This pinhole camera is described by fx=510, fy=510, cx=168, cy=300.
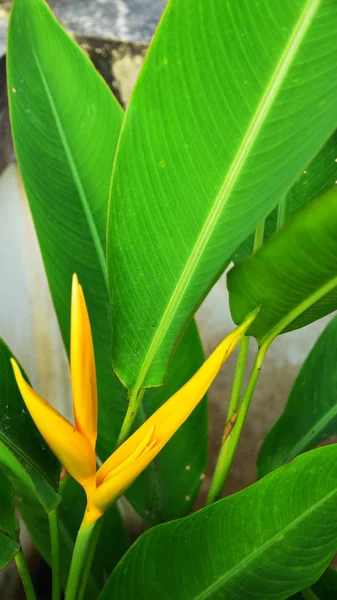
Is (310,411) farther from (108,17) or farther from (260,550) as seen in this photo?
(108,17)

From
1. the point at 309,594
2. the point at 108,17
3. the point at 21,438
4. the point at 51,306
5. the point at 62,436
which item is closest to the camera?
the point at 62,436

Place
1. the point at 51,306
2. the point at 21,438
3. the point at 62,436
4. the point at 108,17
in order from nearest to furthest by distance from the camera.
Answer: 1. the point at 62,436
2. the point at 21,438
3. the point at 108,17
4. the point at 51,306

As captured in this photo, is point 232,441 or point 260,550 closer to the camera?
point 260,550

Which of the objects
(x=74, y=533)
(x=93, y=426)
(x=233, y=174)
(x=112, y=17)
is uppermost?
(x=112, y=17)

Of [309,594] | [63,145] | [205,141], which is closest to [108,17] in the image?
[63,145]

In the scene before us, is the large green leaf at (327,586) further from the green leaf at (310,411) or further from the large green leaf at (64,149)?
the large green leaf at (64,149)

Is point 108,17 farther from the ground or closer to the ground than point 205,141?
farther from the ground
